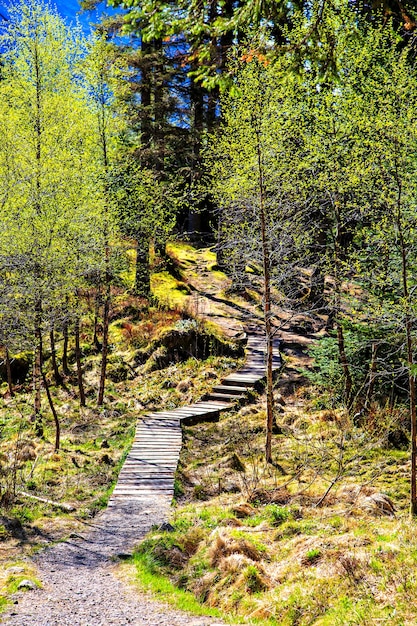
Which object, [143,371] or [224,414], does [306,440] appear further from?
[143,371]

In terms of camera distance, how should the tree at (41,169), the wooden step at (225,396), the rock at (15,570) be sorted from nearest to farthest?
1. the rock at (15,570)
2. the tree at (41,169)
3. the wooden step at (225,396)

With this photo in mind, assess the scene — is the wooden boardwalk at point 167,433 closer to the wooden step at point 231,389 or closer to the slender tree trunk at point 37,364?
the wooden step at point 231,389

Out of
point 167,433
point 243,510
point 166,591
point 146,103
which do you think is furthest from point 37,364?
point 146,103

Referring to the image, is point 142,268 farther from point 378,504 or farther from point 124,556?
point 378,504

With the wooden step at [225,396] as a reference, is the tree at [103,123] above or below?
above

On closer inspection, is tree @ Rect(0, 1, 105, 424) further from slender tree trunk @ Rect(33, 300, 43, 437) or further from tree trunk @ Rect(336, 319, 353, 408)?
tree trunk @ Rect(336, 319, 353, 408)

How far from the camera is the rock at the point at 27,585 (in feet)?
21.9

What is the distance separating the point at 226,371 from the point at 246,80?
1090cm

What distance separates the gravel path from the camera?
585 cm

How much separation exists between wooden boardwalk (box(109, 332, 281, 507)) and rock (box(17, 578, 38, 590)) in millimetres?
3592

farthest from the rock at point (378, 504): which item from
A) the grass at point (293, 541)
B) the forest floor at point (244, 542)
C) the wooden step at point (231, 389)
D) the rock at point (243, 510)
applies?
the wooden step at point (231, 389)

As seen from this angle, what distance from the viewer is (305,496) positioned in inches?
389

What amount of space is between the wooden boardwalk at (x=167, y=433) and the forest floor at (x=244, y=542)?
36 cm

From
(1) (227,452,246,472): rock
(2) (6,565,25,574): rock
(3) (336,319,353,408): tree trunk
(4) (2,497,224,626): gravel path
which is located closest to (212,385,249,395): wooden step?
(3) (336,319,353,408): tree trunk
